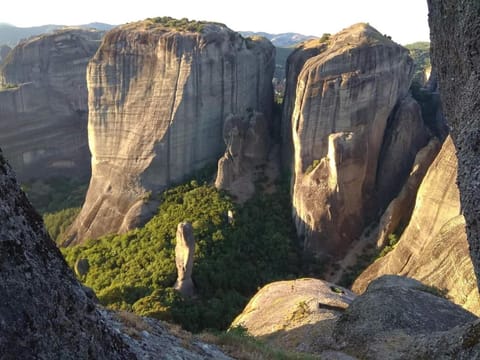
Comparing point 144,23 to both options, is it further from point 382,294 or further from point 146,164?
point 382,294

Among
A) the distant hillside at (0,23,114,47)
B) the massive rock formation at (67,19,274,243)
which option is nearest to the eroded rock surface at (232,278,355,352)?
the massive rock formation at (67,19,274,243)

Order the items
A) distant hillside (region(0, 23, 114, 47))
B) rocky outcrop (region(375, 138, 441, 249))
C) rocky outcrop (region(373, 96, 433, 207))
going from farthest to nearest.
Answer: distant hillside (region(0, 23, 114, 47)) < rocky outcrop (region(373, 96, 433, 207)) < rocky outcrop (region(375, 138, 441, 249))

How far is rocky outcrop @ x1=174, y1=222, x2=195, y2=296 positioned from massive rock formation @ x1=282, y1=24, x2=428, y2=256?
23.3 ft

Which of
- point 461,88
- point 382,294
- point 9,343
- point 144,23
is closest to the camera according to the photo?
point 9,343

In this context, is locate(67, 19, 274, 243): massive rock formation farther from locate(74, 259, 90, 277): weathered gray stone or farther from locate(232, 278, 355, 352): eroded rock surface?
locate(232, 278, 355, 352): eroded rock surface

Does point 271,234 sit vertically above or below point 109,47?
below

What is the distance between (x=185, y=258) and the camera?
67.3 ft

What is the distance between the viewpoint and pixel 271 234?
2497cm

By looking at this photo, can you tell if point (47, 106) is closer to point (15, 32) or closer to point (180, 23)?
point (180, 23)

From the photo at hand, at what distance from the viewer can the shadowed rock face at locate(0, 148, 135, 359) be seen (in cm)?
323

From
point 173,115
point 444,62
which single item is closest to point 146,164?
point 173,115

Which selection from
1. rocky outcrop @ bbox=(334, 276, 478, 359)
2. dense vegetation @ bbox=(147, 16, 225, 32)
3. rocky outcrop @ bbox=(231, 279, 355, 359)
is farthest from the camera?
dense vegetation @ bbox=(147, 16, 225, 32)

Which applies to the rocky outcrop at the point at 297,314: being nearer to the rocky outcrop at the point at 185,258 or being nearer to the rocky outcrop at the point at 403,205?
the rocky outcrop at the point at 185,258

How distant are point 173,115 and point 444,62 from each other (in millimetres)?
21508
